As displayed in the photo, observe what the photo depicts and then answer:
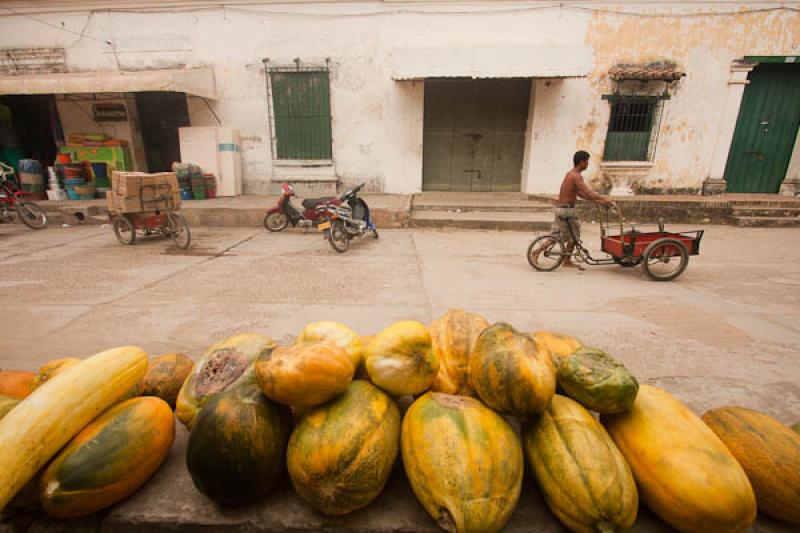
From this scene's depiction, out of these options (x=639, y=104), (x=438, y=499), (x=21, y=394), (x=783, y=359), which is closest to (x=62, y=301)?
(x=21, y=394)

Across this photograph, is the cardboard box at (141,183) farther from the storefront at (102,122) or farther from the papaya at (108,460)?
the papaya at (108,460)

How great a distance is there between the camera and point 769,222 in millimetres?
9219

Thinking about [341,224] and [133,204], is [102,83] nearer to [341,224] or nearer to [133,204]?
[133,204]

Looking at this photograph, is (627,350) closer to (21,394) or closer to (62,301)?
(21,394)

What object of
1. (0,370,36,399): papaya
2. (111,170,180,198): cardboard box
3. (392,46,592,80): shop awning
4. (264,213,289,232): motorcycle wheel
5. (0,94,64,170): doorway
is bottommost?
(264,213,289,232): motorcycle wheel

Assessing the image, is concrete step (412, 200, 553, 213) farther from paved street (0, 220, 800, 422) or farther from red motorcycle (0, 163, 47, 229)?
red motorcycle (0, 163, 47, 229)

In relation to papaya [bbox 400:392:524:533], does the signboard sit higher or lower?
higher

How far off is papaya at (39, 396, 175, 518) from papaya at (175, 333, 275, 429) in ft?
0.21

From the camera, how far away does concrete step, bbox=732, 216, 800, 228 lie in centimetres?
921

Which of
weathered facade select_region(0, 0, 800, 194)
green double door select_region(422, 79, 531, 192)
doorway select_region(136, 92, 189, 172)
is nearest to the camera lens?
weathered facade select_region(0, 0, 800, 194)

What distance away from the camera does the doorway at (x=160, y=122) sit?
11.7 meters

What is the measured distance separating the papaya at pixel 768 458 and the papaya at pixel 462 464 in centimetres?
70

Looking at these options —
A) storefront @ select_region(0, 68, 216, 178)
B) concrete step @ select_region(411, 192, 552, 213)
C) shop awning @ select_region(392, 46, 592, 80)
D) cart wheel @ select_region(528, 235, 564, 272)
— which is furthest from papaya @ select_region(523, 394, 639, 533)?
storefront @ select_region(0, 68, 216, 178)

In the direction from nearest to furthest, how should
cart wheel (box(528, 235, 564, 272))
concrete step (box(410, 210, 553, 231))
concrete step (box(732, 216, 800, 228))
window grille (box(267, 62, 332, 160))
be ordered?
cart wheel (box(528, 235, 564, 272)) → concrete step (box(410, 210, 553, 231)) → concrete step (box(732, 216, 800, 228)) → window grille (box(267, 62, 332, 160))
